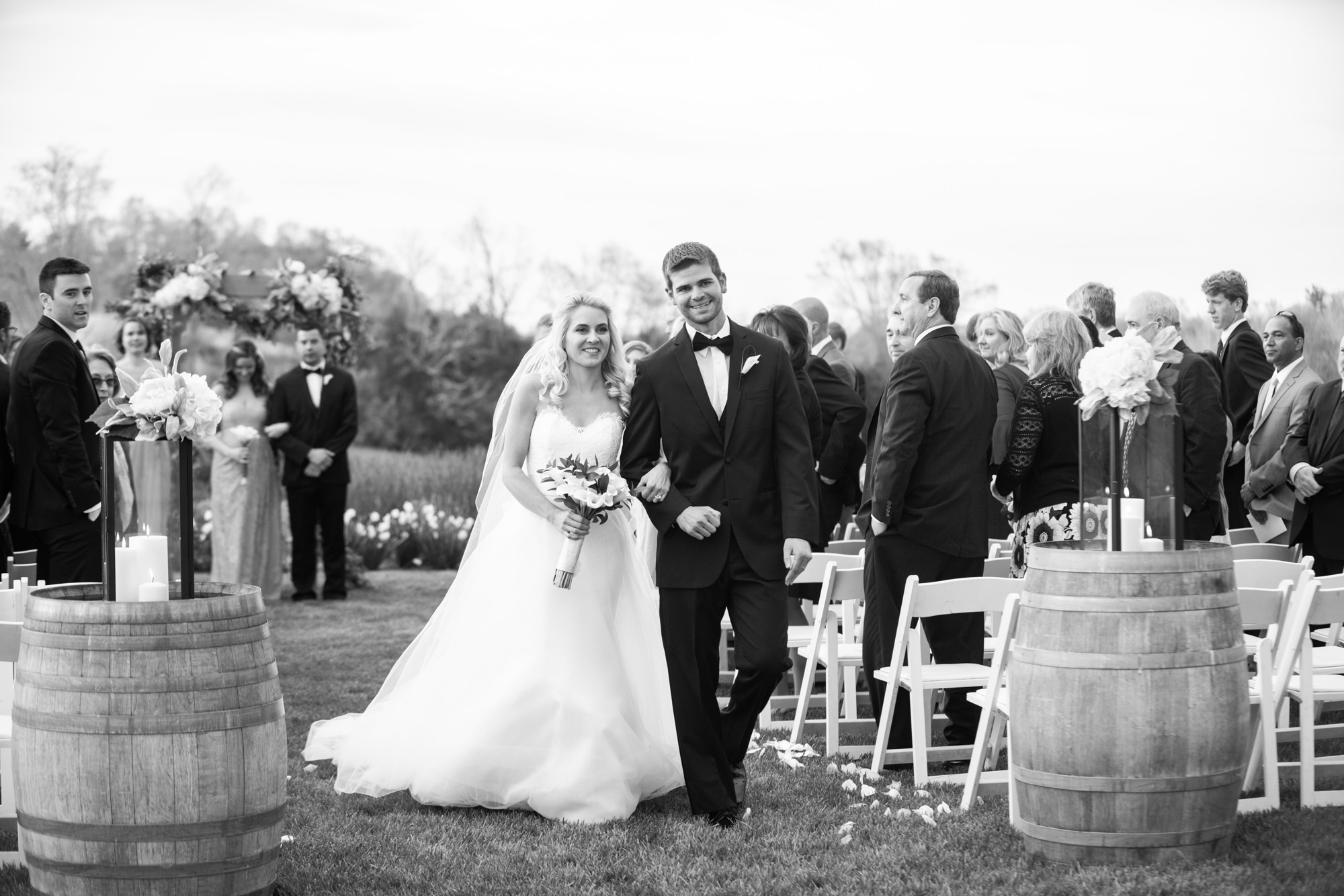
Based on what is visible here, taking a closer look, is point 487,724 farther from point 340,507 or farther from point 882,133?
point 882,133

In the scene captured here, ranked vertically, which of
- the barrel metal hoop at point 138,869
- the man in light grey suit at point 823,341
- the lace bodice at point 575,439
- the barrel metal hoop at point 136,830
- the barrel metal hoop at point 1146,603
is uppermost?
the man in light grey suit at point 823,341

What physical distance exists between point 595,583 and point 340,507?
737 centimetres

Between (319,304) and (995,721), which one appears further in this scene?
(319,304)

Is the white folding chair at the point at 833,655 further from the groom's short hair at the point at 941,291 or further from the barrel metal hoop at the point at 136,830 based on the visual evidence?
the barrel metal hoop at the point at 136,830

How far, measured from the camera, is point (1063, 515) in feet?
20.4

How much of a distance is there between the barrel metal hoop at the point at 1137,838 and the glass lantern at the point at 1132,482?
89cm

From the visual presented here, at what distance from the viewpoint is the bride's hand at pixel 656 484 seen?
16.6ft

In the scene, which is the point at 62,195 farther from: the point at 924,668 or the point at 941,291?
the point at 924,668

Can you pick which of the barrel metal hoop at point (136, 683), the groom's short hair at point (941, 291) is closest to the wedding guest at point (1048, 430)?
the groom's short hair at point (941, 291)

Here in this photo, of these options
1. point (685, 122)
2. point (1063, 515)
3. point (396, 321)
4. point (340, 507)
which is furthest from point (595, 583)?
point (396, 321)

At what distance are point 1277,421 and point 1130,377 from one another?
14.7 ft

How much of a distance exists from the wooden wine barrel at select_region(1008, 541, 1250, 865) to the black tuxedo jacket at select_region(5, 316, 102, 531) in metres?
5.27

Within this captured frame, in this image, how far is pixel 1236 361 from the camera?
8.66 metres

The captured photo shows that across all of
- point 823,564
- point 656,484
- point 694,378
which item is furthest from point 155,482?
point 823,564
